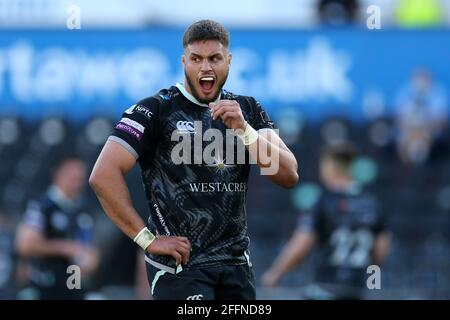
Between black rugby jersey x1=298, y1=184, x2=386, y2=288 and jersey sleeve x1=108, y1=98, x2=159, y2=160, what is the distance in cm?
421

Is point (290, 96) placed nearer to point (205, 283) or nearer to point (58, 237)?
point (58, 237)

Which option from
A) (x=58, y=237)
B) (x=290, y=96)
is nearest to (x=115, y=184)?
(x=58, y=237)

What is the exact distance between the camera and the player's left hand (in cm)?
582

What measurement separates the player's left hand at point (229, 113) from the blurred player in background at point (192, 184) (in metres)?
0.04

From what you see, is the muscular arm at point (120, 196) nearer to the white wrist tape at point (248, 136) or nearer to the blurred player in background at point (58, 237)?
the white wrist tape at point (248, 136)

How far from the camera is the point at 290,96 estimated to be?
47.9 feet

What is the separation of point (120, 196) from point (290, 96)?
887 cm

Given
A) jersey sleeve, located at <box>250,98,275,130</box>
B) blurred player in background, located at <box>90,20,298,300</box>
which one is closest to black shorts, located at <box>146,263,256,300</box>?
blurred player in background, located at <box>90,20,298,300</box>

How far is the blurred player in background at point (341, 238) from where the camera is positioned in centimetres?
998

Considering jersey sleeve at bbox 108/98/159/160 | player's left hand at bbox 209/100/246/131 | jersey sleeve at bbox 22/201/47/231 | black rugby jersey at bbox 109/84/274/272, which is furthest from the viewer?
jersey sleeve at bbox 22/201/47/231
